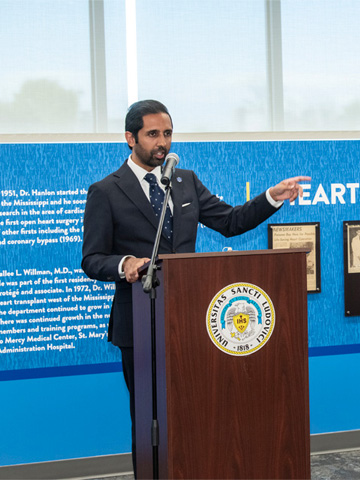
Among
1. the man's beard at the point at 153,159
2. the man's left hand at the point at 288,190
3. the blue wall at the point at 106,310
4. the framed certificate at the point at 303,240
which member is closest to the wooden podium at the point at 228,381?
the man's left hand at the point at 288,190

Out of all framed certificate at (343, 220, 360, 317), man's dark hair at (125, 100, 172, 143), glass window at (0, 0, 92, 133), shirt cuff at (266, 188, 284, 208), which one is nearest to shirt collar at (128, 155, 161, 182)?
man's dark hair at (125, 100, 172, 143)

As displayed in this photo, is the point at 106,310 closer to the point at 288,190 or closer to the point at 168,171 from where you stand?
the point at 288,190

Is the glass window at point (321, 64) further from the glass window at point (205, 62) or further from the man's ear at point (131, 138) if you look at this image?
the man's ear at point (131, 138)

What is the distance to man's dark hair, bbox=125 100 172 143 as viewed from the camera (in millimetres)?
2383

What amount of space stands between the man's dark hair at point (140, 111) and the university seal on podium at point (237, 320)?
3.14ft

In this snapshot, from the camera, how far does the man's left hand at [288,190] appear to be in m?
2.22

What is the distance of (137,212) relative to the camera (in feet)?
7.70

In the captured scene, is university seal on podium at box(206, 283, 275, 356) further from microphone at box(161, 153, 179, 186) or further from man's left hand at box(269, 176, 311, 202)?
man's left hand at box(269, 176, 311, 202)

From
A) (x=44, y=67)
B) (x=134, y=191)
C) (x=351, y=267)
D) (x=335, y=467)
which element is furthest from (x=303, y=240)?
(x=44, y=67)

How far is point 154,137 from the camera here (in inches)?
93.7

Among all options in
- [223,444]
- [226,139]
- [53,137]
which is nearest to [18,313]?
[53,137]

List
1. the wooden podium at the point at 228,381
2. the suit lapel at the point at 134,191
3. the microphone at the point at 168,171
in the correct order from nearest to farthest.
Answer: the wooden podium at the point at 228,381, the microphone at the point at 168,171, the suit lapel at the point at 134,191

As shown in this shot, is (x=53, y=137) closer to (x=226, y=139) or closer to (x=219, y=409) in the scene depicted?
(x=226, y=139)

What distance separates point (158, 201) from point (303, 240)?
1262 millimetres
